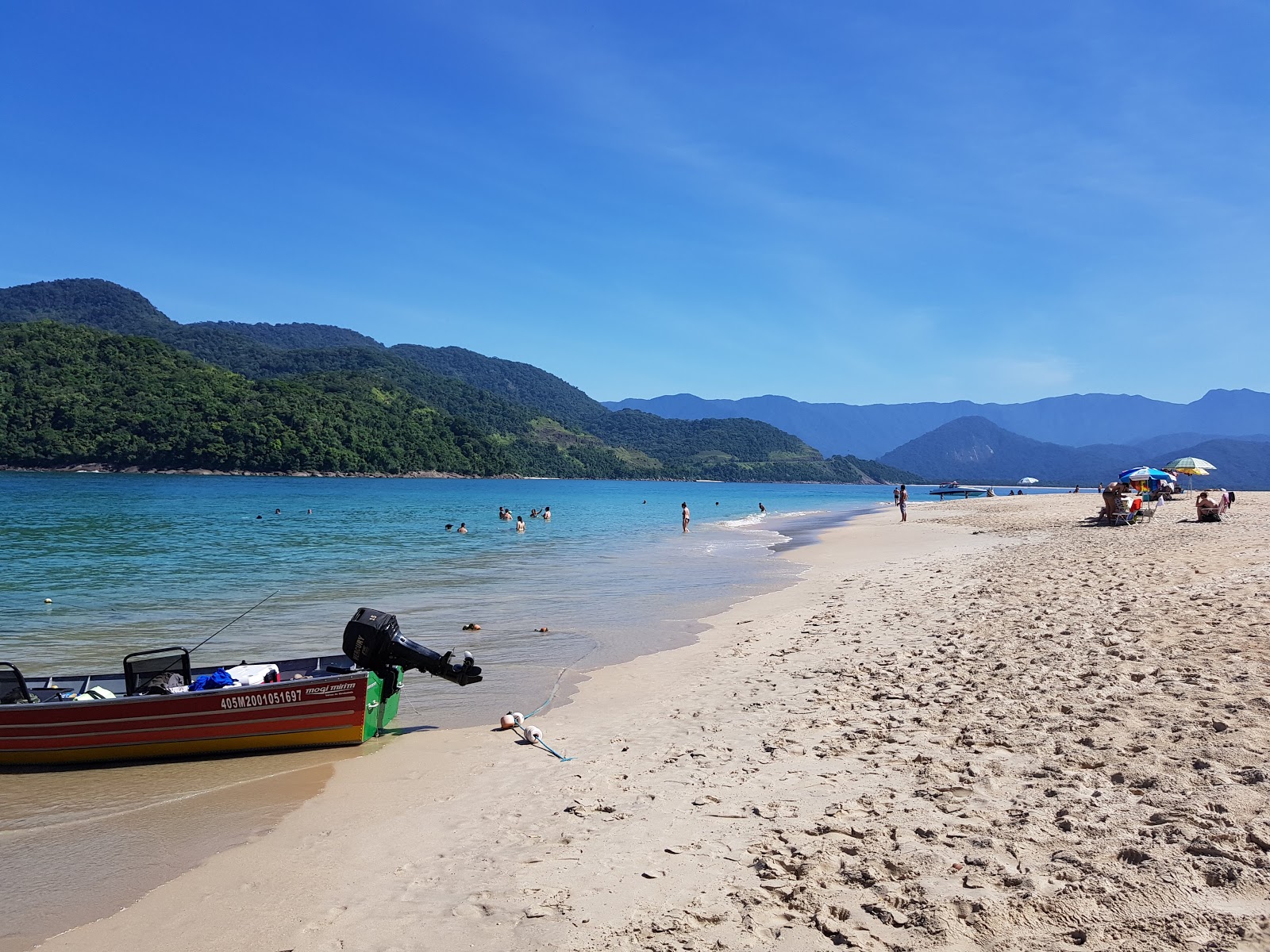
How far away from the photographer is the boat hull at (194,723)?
776 centimetres

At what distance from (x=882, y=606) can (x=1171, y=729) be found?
857cm

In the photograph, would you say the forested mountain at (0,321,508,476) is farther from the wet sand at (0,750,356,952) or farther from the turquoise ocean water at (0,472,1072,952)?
the wet sand at (0,750,356,952)

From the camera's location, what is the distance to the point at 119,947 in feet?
14.9

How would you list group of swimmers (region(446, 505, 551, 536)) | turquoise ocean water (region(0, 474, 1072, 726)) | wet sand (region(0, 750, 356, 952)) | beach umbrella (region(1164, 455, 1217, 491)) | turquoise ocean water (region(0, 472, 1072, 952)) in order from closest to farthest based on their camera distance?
wet sand (region(0, 750, 356, 952))
turquoise ocean water (region(0, 472, 1072, 952))
turquoise ocean water (region(0, 474, 1072, 726))
group of swimmers (region(446, 505, 551, 536))
beach umbrella (region(1164, 455, 1217, 491))

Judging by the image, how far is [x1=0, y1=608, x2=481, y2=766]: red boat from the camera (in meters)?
7.80

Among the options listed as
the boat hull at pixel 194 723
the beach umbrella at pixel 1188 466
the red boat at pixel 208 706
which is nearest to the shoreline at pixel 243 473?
the red boat at pixel 208 706

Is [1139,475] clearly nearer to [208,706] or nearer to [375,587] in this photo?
[375,587]

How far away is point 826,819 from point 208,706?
654cm

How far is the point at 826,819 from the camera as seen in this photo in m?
5.33

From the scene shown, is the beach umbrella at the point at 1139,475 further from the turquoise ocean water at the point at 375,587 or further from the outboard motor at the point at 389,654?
the outboard motor at the point at 389,654

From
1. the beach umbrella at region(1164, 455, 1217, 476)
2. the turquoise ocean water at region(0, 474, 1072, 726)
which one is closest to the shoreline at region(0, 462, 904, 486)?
the turquoise ocean water at region(0, 474, 1072, 726)

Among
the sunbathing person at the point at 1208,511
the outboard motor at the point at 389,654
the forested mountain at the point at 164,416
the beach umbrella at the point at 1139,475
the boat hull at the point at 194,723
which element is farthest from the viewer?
the forested mountain at the point at 164,416

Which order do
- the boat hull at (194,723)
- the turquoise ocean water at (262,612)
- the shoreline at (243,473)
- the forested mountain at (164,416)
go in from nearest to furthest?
the turquoise ocean water at (262,612)
the boat hull at (194,723)
the shoreline at (243,473)
the forested mountain at (164,416)

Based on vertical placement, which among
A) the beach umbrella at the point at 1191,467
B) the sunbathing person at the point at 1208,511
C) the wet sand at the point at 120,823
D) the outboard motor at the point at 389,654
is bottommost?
the wet sand at the point at 120,823
